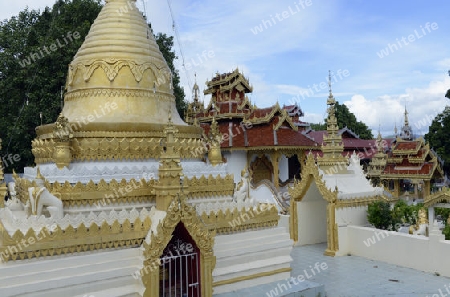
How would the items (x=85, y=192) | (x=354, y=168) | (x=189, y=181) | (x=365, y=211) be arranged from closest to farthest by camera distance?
(x=85, y=192) → (x=189, y=181) → (x=365, y=211) → (x=354, y=168)

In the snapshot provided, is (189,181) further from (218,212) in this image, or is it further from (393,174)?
(393,174)

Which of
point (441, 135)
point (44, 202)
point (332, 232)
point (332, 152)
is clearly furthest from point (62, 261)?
point (441, 135)

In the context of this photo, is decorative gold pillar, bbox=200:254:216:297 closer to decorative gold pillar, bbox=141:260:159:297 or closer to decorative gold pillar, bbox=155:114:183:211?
decorative gold pillar, bbox=141:260:159:297

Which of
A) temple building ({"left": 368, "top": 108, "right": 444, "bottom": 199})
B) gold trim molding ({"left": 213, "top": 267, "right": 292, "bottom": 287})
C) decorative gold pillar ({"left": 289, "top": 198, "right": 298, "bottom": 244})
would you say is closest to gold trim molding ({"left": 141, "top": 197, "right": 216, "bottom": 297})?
gold trim molding ({"left": 213, "top": 267, "right": 292, "bottom": 287})

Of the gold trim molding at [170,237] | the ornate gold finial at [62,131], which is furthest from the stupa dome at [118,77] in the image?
the gold trim molding at [170,237]

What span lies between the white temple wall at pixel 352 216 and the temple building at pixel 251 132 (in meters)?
8.60

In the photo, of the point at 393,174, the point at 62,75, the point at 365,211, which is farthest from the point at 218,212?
the point at 393,174

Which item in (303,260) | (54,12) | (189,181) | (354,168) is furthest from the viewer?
(54,12)

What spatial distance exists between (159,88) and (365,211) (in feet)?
21.9

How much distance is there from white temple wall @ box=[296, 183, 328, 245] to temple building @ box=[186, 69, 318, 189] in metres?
7.36

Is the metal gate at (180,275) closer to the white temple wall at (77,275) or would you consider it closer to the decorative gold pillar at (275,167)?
the white temple wall at (77,275)

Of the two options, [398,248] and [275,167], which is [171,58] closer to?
[275,167]

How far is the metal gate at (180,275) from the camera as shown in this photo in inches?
270

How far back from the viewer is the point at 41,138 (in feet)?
29.3
